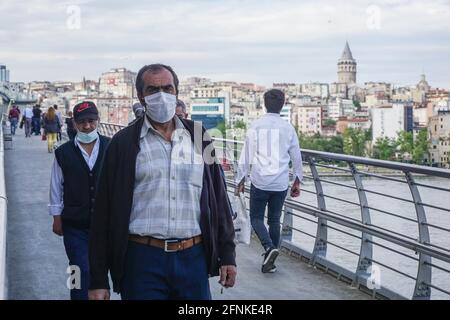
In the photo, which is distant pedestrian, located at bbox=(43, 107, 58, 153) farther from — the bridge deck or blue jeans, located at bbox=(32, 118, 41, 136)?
the bridge deck

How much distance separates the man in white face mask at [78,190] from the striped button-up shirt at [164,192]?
5.73 feet

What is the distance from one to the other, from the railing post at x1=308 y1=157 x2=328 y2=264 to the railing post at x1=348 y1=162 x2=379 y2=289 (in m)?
0.90

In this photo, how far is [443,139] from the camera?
50.8 meters

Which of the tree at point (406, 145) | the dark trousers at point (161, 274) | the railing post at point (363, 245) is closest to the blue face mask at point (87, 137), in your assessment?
the dark trousers at point (161, 274)

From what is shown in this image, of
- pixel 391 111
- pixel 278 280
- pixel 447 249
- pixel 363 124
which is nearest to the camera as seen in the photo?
pixel 447 249

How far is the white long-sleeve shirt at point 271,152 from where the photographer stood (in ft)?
26.9

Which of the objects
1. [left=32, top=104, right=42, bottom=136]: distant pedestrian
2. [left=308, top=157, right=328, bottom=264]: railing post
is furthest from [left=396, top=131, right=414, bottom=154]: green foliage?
[left=308, top=157, right=328, bottom=264]: railing post

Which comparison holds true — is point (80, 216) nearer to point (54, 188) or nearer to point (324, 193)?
point (54, 188)

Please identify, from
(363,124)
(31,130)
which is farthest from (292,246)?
(363,124)

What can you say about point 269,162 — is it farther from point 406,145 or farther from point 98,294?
point 406,145

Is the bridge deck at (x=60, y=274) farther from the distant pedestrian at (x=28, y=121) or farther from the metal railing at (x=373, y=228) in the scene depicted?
the distant pedestrian at (x=28, y=121)

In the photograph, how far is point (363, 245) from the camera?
8.35 m

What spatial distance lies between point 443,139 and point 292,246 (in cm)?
4244

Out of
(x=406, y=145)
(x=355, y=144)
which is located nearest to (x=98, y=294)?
(x=406, y=145)
